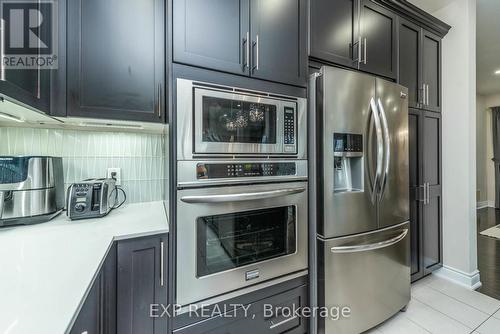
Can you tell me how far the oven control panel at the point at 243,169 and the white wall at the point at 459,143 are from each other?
201 cm

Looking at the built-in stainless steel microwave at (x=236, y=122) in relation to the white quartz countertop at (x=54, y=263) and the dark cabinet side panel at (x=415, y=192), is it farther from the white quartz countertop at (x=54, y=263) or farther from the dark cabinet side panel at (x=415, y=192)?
the dark cabinet side panel at (x=415, y=192)

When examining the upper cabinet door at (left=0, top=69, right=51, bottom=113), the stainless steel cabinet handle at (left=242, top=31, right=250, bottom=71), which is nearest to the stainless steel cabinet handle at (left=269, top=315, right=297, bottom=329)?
the stainless steel cabinet handle at (left=242, top=31, right=250, bottom=71)

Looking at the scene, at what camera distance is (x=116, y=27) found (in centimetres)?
121

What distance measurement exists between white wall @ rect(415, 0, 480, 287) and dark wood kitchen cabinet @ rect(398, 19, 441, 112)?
0.11 metres

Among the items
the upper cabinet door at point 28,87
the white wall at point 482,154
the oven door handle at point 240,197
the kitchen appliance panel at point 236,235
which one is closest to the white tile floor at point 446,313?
the kitchen appliance panel at point 236,235

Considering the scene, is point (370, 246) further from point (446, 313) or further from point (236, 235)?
point (446, 313)

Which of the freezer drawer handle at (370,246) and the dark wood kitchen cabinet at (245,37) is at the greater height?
the dark wood kitchen cabinet at (245,37)

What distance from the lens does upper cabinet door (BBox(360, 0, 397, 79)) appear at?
171 centimetres

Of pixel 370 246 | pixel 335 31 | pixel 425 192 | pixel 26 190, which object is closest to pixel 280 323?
pixel 370 246

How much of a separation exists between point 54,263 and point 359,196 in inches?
61.4

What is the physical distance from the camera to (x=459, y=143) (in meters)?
2.22

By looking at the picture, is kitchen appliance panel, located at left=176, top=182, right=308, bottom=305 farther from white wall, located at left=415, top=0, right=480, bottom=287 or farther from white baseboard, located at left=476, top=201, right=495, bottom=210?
white baseboard, located at left=476, top=201, right=495, bottom=210

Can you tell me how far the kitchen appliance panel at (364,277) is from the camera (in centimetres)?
139

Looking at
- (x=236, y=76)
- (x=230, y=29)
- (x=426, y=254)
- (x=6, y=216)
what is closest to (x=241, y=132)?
(x=236, y=76)
